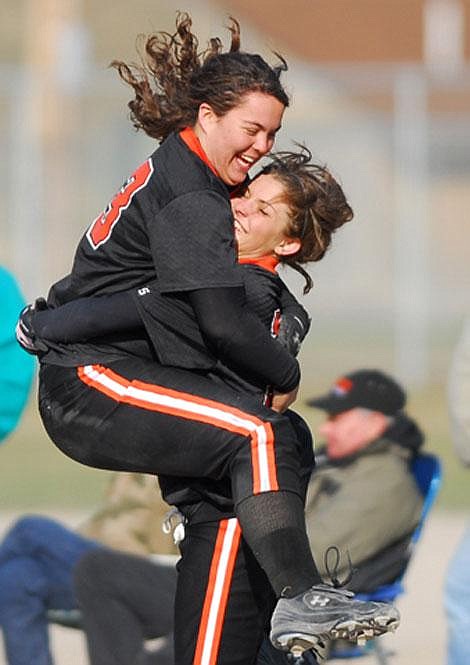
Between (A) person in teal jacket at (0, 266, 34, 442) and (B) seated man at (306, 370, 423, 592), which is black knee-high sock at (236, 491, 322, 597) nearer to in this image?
(A) person in teal jacket at (0, 266, 34, 442)

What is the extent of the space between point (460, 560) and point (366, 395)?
99 cm

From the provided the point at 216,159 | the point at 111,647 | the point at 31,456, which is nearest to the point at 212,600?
the point at 216,159

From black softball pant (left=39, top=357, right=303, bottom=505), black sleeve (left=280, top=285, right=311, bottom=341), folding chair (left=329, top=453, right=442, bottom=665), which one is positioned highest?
black sleeve (left=280, top=285, right=311, bottom=341)

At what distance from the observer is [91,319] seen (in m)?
3.76

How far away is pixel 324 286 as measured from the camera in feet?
59.7

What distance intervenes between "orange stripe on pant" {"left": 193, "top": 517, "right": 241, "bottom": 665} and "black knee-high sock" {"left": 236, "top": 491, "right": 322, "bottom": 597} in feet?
0.92

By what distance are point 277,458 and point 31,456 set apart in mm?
10106

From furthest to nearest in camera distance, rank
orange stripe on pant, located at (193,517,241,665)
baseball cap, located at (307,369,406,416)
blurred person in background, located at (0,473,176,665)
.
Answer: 1. baseball cap, located at (307,369,406,416)
2. blurred person in background, located at (0,473,176,665)
3. orange stripe on pant, located at (193,517,241,665)

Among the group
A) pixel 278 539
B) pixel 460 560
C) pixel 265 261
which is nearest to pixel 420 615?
pixel 460 560

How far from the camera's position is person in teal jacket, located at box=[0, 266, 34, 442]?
5.30 meters

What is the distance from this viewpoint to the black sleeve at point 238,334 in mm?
3598

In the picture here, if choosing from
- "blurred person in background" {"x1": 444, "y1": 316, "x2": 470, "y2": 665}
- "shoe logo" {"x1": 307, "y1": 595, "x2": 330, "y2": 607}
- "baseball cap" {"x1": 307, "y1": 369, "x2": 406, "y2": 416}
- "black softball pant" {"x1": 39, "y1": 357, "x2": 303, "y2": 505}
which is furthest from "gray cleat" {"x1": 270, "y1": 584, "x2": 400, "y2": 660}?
"baseball cap" {"x1": 307, "y1": 369, "x2": 406, "y2": 416}

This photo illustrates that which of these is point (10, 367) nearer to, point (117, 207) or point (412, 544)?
point (117, 207)

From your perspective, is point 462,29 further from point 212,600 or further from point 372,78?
point 212,600
